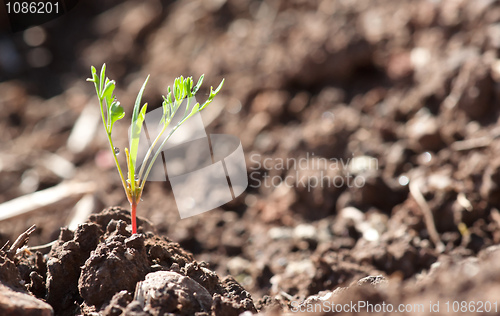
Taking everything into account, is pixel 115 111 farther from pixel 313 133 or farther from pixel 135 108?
pixel 313 133

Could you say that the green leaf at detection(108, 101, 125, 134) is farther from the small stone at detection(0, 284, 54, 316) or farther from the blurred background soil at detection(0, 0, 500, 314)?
the blurred background soil at detection(0, 0, 500, 314)

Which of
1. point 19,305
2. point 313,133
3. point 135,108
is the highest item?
point 135,108

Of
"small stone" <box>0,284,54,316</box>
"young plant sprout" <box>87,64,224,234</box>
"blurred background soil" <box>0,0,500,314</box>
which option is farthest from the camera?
"blurred background soil" <box>0,0,500,314</box>

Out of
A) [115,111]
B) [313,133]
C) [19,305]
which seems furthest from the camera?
[313,133]

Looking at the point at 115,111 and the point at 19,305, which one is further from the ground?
the point at 115,111

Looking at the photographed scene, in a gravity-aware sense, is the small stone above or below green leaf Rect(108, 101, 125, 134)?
below

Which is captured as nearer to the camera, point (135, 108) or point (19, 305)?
point (19, 305)

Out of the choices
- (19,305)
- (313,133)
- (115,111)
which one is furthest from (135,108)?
(313,133)

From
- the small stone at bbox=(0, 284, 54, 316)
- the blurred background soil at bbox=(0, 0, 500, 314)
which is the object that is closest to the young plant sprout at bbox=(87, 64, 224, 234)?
the small stone at bbox=(0, 284, 54, 316)

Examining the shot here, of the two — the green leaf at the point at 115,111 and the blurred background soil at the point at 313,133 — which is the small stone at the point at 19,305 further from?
the blurred background soil at the point at 313,133
